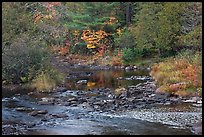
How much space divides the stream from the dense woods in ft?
11.1

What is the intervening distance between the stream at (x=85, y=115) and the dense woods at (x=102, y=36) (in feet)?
11.1

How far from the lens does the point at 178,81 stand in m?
23.3

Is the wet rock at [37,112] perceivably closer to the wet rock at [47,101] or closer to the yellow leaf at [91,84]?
the wet rock at [47,101]

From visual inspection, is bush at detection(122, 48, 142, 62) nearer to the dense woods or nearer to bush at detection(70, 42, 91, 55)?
the dense woods

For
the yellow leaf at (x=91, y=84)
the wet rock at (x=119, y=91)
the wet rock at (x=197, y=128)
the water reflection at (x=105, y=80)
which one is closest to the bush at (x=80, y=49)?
the water reflection at (x=105, y=80)

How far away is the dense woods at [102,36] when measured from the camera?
25609mm

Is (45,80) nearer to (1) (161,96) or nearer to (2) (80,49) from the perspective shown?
(1) (161,96)

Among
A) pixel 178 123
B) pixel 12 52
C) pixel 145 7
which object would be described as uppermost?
pixel 145 7

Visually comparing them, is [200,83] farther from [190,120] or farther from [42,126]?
[42,126]

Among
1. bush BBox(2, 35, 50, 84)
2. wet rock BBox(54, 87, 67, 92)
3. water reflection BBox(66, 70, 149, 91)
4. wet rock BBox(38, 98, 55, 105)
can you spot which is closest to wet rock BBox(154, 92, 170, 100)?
water reflection BBox(66, 70, 149, 91)

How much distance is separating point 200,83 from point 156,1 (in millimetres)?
15897

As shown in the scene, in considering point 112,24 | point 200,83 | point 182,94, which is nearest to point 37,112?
point 182,94

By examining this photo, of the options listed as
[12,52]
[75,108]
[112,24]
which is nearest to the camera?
[75,108]

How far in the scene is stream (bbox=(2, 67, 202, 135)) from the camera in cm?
1492
